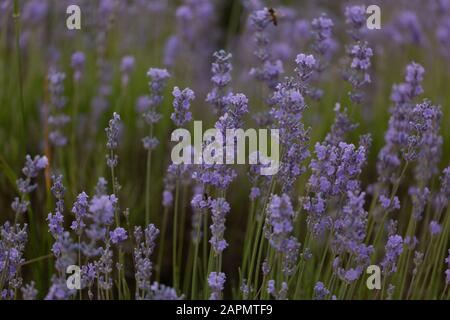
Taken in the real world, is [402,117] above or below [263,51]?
below

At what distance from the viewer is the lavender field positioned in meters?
1.96

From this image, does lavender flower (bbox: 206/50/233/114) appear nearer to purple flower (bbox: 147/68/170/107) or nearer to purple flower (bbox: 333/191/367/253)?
purple flower (bbox: 147/68/170/107)

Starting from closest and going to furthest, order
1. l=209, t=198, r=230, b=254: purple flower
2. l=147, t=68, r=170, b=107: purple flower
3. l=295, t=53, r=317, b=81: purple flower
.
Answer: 1. l=209, t=198, r=230, b=254: purple flower
2. l=295, t=53, r=317, b=81: purple flower
3. l=147, t=68, r=170, b=107: purple flower

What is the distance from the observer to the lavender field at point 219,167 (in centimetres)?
196

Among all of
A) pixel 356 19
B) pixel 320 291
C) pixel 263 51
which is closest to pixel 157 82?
pixel 263 51

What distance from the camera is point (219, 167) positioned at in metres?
1.98

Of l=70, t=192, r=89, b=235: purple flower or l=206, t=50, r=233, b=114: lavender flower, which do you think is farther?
l=206, t=50, r=233, b=114: lavender flower

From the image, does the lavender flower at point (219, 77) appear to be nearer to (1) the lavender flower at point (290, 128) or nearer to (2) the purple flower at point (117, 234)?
(1) the lavender flower at point (290, 128)

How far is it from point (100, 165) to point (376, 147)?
1.57 metres

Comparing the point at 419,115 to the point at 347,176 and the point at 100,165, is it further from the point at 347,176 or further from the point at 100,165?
the point at 100,165

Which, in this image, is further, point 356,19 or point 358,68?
point 356,19

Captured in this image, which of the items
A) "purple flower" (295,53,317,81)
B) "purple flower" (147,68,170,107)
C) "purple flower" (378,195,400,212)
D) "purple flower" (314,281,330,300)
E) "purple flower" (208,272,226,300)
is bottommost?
"purple flower" (314,281,330,300)

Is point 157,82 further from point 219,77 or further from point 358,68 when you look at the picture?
point 358,68

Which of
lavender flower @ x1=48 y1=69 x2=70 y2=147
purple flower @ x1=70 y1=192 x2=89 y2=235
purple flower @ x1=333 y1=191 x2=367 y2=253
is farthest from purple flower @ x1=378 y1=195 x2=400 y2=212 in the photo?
lavender flower @ x1=48 y1=69 x2=70 y2=147
